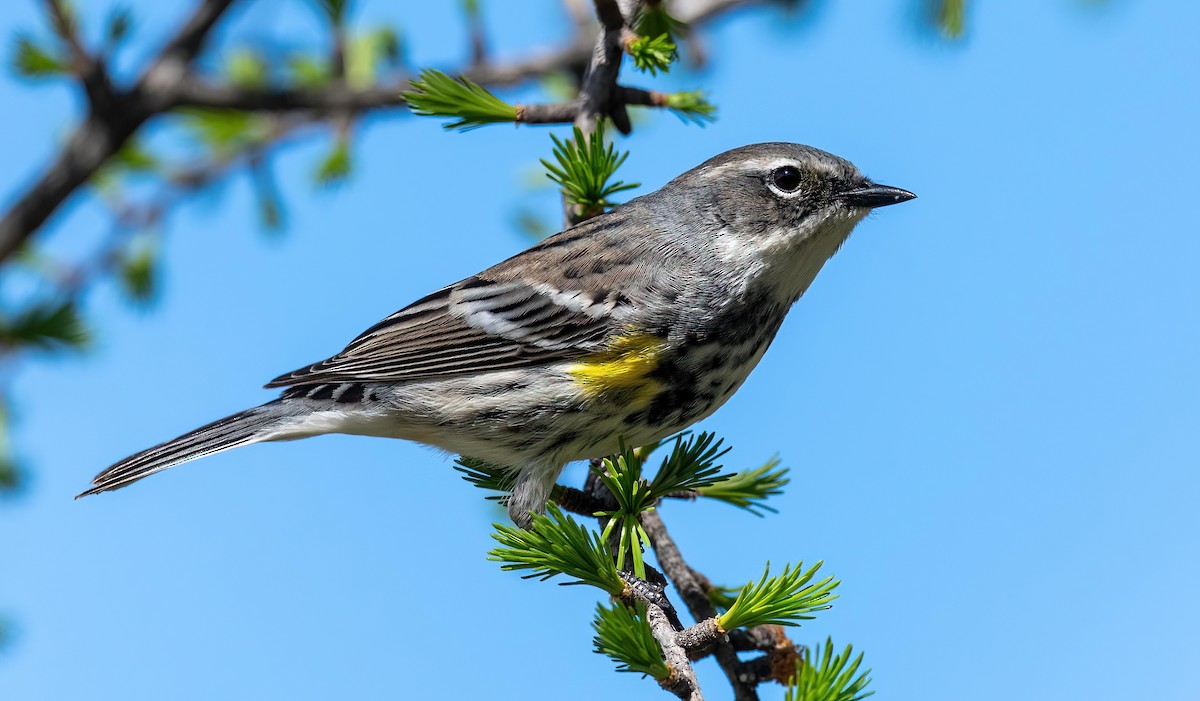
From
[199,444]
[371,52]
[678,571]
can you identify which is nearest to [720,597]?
[678,571]

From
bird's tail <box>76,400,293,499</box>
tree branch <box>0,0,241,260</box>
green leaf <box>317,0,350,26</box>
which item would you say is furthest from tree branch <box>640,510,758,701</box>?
green leaf <box>317,0,350,26</box>

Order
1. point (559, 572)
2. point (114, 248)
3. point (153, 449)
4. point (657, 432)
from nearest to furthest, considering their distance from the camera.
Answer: point (559, 572) → point (657, 432) → point (153, 449) → point (114, 248)

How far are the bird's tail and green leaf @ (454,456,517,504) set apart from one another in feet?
2.15

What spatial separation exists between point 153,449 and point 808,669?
262 cm

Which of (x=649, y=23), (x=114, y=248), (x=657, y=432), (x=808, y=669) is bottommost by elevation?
(x=808, y=669)

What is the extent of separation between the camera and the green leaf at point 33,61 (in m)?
3.79

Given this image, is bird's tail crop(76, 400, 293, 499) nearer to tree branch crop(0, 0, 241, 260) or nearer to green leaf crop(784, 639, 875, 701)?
tree branch crop(0, 0, 241, 260)

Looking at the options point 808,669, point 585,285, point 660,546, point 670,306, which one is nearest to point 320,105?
point 585,285

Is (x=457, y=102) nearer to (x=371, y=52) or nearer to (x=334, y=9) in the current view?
(x=334, y=9)

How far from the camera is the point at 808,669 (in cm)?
220

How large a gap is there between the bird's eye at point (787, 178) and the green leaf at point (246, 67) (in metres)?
2.37

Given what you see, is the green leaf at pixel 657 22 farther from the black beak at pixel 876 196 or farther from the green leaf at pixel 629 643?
the green leaf at pixel 629 643

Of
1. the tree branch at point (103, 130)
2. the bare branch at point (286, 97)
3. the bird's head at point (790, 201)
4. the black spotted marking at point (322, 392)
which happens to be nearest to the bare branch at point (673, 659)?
the bird's head at point (790, 201)

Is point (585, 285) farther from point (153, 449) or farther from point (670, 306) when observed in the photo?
point (153, 449)
